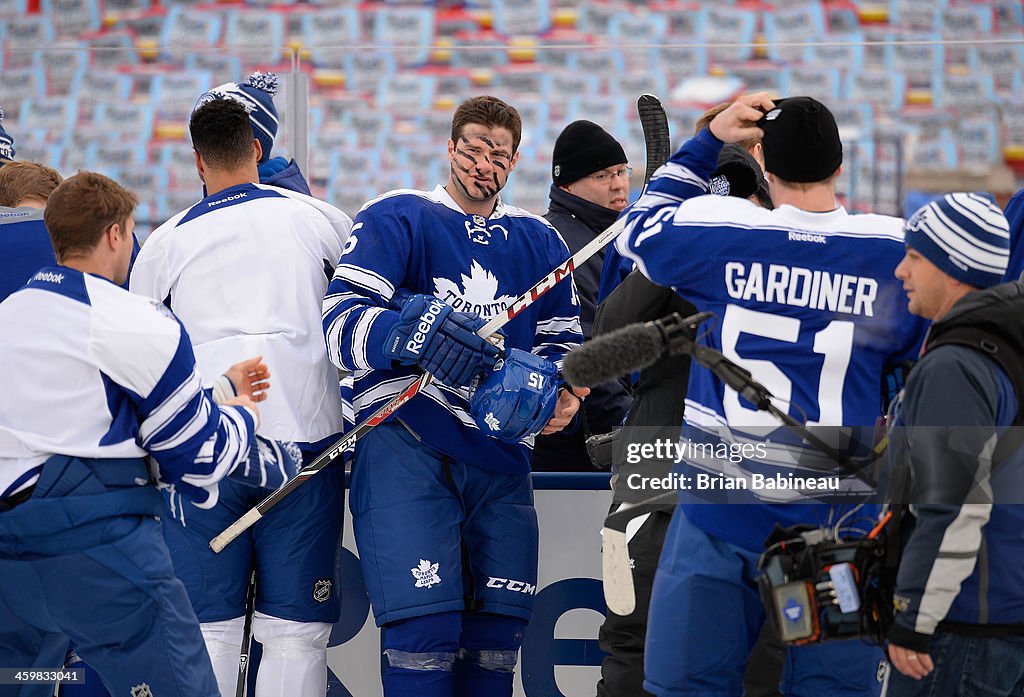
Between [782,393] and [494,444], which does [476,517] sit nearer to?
[494,444]

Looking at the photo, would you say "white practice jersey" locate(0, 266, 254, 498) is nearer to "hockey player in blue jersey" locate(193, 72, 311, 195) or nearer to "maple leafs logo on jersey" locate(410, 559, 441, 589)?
"maple leafs logo on jersey" locate(410, 559, 441, 589)

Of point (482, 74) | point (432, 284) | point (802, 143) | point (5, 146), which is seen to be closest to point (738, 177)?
point (802, 143)

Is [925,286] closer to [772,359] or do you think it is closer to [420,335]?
[772,359]

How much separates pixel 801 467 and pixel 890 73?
3.72m

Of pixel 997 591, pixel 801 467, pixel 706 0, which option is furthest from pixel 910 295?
pixel 706 0

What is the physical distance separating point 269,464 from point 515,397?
55 centimetres

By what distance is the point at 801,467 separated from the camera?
2.15 m

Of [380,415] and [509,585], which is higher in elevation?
[380,415]

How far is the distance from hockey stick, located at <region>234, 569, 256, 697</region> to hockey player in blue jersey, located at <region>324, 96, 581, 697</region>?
27 cm

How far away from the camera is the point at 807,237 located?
2.13 meters

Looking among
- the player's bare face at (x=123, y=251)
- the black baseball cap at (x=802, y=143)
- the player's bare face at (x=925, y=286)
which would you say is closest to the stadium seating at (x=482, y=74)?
the player's bare face at (x=123, y=251)

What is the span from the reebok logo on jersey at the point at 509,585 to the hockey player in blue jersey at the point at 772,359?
625 mm

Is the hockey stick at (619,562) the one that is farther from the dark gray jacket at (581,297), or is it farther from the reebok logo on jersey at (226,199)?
the reebok logo on jersey at (226,199)

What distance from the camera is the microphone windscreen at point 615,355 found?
79.2 inches
